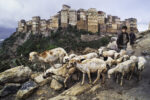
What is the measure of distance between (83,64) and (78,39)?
158ft

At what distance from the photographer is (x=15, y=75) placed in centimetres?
668

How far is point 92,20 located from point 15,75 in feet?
179

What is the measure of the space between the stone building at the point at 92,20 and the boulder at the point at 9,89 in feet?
179

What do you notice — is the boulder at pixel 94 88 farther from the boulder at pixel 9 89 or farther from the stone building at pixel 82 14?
the stone building at pixel 82 14

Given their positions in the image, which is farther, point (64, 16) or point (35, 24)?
point (35, 24)

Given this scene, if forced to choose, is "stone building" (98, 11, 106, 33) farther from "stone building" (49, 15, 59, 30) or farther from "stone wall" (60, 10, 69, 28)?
"stone building" (49, 15, 59, 30)

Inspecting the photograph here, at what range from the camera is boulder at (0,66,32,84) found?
6.56 meters

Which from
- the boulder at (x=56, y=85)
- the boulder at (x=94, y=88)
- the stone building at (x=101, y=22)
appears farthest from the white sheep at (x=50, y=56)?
the stone building at (x=101, y=22)

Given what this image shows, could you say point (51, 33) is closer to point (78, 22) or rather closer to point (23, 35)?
point (78, 22)

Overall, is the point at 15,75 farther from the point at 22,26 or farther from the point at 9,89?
the point at 22,26

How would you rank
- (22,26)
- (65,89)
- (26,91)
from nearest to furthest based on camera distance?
(26,91) → (65,89) → (22,26)

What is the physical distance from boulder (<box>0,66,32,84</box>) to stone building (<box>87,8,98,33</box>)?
2111 inches

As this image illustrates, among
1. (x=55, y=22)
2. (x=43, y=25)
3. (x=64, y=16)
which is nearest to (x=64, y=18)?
(x=64, y=16)

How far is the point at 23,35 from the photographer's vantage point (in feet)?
237
